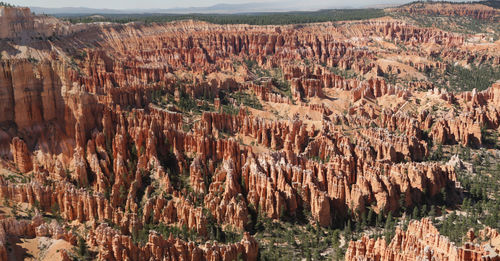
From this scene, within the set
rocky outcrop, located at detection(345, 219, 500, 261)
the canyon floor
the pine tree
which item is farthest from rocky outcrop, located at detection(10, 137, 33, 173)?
the pine tree

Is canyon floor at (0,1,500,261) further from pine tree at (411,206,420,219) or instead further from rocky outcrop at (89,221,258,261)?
pine tree at (411,206,420,219)

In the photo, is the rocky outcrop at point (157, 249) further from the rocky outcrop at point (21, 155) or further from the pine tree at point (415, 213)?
the pine tree at point (415, 213)

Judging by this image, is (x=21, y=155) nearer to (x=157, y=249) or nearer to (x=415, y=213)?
(x=157, y=249)

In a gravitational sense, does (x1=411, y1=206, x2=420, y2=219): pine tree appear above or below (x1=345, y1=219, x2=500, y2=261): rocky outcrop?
below

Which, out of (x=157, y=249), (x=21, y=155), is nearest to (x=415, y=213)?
(x=157, y=249)

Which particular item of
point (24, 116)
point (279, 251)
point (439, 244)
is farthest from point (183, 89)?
point (439, 244)

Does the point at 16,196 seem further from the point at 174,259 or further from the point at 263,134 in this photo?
the point at 263,134

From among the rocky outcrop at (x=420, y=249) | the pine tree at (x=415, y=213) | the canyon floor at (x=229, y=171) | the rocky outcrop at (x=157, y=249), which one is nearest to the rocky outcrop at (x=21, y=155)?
the canyon floor at (x=229, y=171)

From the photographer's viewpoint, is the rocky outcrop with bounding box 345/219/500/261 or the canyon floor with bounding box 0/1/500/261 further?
the canyon floor with bounding box 0/1/500/261

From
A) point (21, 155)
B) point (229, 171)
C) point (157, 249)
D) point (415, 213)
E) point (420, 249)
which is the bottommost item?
point (415, 213)
